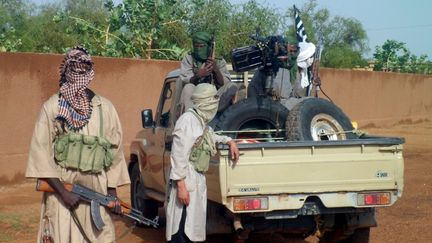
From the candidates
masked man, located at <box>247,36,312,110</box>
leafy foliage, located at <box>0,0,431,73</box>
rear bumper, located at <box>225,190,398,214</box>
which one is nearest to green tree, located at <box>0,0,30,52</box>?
leafy foliage, located at <box>0,0,431,73</box>

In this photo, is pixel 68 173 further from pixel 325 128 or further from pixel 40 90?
pixel 40 90

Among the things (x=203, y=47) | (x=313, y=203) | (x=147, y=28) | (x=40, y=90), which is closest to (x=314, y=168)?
(x=313, y=203)

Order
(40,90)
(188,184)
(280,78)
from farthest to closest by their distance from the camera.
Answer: (40,90) < (280,78) < (188,184)

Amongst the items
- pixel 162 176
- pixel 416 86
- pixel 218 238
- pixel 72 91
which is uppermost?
pixel 416 86

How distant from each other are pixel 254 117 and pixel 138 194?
111 inches

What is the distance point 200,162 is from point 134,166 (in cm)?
423

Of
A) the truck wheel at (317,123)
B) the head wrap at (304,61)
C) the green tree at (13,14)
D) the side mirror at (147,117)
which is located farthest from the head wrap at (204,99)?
the green tree at (13,14)

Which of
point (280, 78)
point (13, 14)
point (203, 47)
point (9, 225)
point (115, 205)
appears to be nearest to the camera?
point (115, 205)

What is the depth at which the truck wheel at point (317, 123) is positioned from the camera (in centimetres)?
701

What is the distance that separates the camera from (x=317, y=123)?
717cm

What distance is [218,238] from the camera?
8.82 meters

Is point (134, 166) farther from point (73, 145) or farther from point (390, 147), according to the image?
point (73, 145)

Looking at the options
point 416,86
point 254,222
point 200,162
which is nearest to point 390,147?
point 254,222

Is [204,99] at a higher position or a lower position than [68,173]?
higher
